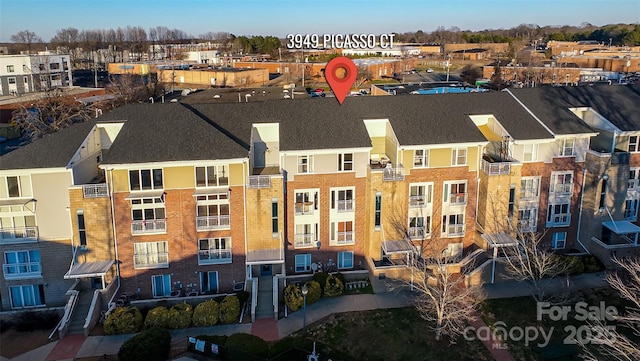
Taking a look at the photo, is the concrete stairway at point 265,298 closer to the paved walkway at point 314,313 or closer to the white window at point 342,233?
the paved walkway at point 314,313

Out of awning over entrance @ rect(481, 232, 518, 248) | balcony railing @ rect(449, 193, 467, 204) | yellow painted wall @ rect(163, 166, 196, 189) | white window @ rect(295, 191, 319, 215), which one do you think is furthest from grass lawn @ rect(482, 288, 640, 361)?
yellow painted wall @ rect(163, 166, 196, 189)

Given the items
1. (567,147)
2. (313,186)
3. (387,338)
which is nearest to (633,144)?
(567,147)

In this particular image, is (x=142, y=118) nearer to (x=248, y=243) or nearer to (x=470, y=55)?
(x=248, y=243)

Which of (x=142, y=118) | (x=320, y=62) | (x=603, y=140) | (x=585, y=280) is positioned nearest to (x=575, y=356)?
(x=585, y=280)

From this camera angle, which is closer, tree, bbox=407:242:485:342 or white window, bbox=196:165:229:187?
tree, bbox=407:242:485:342

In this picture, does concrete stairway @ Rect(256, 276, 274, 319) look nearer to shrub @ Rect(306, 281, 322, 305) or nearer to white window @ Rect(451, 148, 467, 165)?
shrub @ Rect(306, 281, 322, 305)

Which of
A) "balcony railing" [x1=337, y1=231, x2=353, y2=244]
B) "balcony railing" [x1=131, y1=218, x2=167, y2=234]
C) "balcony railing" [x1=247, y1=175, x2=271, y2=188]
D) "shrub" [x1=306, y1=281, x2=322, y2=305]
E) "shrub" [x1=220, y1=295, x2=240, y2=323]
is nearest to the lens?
"shrub" [x1=220, y1=295, x2=240, y2=323]

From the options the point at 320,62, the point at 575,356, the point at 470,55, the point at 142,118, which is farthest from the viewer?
the point at 470,55
